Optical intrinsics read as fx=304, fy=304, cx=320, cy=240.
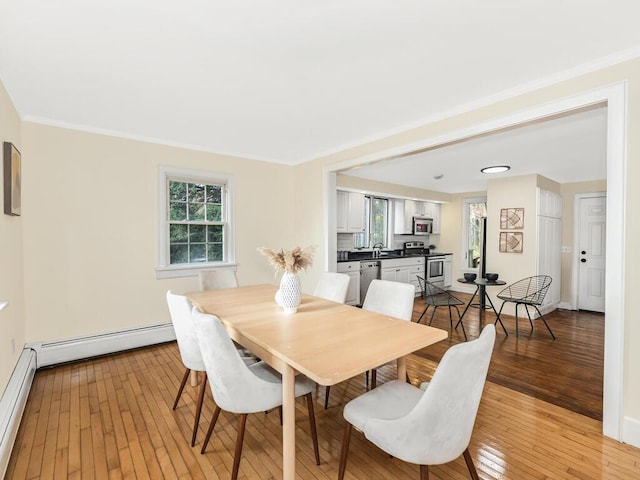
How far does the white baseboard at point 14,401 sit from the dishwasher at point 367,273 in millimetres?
4231

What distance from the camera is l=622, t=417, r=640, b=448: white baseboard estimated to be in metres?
1.84

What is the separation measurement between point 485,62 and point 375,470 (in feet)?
8.45

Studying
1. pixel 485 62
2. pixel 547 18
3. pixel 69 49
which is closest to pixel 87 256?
pixel 69 49

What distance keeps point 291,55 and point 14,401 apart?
3.00 metres

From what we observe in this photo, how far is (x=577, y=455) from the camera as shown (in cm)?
179

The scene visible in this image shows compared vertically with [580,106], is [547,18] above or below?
above

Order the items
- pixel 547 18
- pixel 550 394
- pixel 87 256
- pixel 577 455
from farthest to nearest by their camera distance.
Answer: pixel 87 256
pixel 550 394
pixel 577 455
pixel 547 18

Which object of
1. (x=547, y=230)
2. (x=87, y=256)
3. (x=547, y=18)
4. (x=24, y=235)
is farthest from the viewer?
(x=547, y=230)

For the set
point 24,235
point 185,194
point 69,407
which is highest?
point 185,194

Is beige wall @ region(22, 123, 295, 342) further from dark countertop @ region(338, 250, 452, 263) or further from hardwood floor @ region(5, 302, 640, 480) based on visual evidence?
dark countertop @ region(338, 250, 452, 263)

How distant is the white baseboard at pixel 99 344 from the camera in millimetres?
2975

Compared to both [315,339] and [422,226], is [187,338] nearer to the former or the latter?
[315,339]

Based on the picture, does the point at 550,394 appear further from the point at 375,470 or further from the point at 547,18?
the point at 547,18

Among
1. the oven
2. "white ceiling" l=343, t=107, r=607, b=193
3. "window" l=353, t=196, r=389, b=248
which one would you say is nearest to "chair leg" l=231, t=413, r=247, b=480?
"white ceiling" l=343, t=107, r=607, b=193
